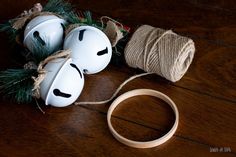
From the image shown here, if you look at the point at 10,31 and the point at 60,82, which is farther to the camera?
the point at 10,31

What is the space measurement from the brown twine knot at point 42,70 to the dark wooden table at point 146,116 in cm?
5

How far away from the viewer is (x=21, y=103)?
791 mm

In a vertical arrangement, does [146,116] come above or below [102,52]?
below

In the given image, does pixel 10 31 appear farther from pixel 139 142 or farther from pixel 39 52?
pixel 139 142

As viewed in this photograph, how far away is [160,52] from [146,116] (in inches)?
4.9

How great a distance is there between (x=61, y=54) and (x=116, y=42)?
0.13 metres

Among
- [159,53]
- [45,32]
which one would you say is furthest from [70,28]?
[159,53]

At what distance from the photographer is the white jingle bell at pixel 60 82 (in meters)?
0.73

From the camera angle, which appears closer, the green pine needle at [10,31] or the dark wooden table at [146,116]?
the dark wooden table at [146,116]

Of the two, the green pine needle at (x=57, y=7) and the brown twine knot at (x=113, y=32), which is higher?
the green pine needle at (x=57, y=7)

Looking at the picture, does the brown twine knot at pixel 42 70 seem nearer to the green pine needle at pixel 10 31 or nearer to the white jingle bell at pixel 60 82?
the white jingle bell at pixel 60 82

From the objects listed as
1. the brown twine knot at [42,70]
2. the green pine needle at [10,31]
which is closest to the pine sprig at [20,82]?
the brown twine knot at [42,70]

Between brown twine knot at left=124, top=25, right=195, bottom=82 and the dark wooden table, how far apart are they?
0.12 ft

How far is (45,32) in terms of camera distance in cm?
79
